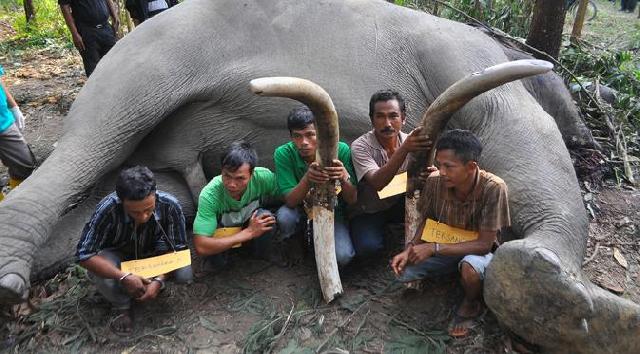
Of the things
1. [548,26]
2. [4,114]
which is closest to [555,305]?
[548,26]

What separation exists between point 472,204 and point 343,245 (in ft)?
2.63

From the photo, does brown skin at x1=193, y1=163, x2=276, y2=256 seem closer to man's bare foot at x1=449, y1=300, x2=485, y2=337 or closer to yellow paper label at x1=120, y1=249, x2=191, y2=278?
yellow paper label at x1=120, y1=249, x2=191, y2=278

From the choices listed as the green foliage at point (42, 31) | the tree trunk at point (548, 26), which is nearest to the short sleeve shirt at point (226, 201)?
the tree trunk at point (548, 26)

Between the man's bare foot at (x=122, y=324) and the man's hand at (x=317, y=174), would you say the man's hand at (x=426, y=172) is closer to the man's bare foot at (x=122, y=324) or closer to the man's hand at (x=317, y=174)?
the man's hand at (x=317, y=174)

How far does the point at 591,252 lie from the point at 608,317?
1263 mm

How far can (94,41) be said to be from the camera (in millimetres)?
5445

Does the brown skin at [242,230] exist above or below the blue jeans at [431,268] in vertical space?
above

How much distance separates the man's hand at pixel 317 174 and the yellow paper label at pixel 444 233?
556 mm

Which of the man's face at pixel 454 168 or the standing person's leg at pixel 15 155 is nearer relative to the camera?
the man's face at pixel 454 168

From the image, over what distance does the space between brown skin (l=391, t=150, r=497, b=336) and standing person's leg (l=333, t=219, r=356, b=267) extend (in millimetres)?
428

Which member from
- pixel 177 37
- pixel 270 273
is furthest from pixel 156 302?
pixel 177 37

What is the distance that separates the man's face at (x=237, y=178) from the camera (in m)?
2.75

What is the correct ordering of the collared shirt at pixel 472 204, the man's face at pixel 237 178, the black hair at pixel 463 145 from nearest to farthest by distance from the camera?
the black hair at pixel 463 145 → the collared shirt at pixel 472 204 → the man's face at pixel 237 178

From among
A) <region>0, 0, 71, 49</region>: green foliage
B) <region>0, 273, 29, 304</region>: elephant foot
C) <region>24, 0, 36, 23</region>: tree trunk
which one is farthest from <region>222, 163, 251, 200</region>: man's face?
<region>24, 0, 36, 23</region>: tree trunk
